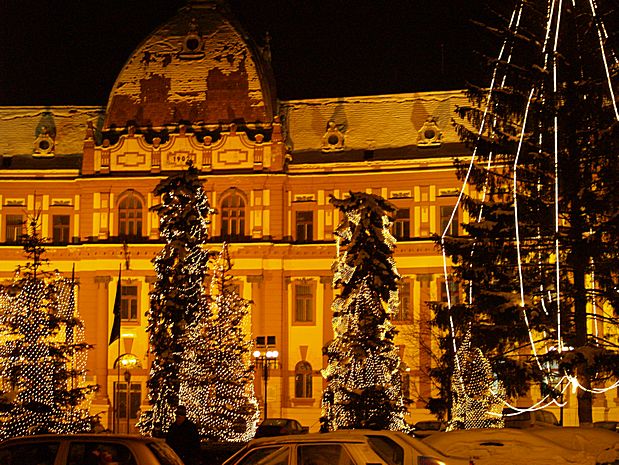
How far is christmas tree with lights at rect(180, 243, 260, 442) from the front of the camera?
47.7 meters

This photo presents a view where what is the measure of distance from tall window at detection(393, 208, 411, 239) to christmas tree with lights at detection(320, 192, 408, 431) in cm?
2150

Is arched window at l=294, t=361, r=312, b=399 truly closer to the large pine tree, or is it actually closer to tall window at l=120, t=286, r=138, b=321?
tall window at l=120, t=286, r=138, b=321

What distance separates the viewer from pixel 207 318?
48.8m

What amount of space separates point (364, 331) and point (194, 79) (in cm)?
2856

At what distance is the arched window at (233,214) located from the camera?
69938mm

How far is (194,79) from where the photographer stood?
71562mm

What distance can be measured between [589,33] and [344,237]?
59.9 feet

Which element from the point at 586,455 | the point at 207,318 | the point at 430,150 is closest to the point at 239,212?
the point at 430,150

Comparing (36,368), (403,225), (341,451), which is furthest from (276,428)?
(341,451)

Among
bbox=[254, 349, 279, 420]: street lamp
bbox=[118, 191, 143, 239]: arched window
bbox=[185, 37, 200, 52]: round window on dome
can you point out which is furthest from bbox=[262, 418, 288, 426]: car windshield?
bbox=[185, 37, 200, 52]: round window on dome

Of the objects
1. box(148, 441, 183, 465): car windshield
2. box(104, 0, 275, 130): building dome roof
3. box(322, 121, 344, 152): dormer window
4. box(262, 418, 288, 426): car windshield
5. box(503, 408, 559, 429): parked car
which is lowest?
box(262, 418, 288, 426): car windshield

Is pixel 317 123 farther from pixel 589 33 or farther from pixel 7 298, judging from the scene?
pixel 589 33

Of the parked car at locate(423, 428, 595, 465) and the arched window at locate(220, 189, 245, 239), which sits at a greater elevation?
the arched window at locate(220, 189, 245, 239)

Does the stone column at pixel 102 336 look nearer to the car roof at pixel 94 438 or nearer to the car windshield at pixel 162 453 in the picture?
the car roof at pixel 94 438
